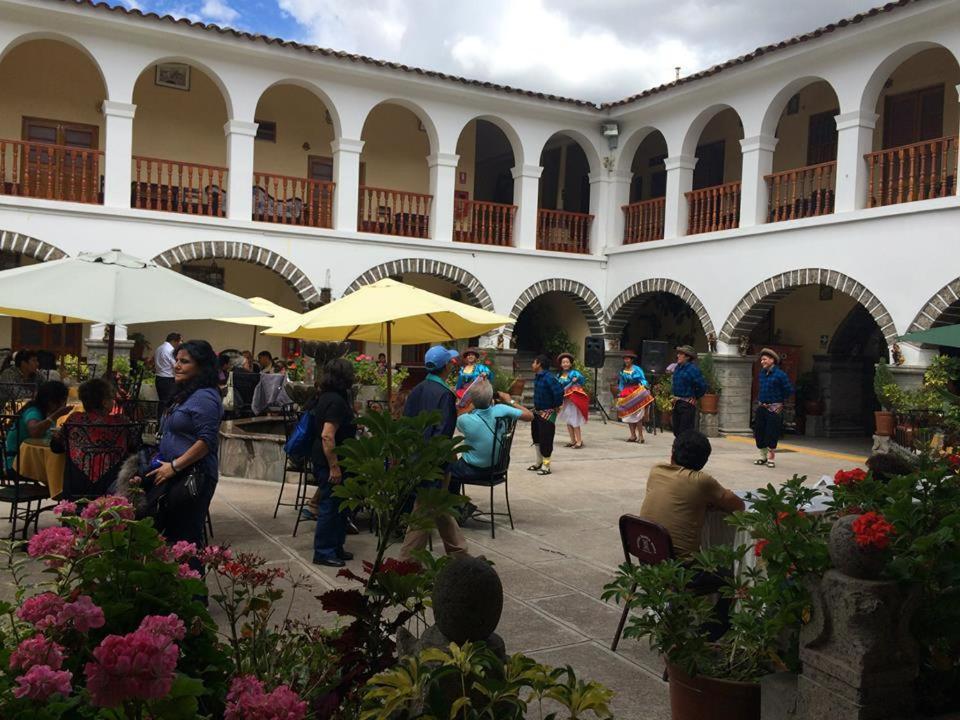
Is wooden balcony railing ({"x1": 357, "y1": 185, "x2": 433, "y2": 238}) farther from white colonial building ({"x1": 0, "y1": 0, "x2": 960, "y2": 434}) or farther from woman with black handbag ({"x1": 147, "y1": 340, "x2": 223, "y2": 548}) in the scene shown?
woman with black handbag ({"x1": 147, "y1": 340, "x2": 223, "y2": 548})

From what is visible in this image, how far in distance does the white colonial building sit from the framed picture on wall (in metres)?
0.03

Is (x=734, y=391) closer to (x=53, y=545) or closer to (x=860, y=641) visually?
(x=860, y=641)

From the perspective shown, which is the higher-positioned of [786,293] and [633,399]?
[786,293]

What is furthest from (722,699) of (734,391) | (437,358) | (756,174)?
(756,174)

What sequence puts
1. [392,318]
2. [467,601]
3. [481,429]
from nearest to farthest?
1. [467,601]
2. [481,429]
3. [392,318]

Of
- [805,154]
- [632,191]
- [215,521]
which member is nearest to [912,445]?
[805,154]

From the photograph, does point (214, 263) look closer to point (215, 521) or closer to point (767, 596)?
point (215, 521)

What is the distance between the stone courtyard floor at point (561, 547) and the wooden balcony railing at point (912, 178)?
13.0 ft

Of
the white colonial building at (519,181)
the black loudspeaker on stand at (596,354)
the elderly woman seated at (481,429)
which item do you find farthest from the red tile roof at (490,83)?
the elderly woman seated at (481,429)

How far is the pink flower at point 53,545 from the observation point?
178 centimetres

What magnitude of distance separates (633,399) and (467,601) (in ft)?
36.5

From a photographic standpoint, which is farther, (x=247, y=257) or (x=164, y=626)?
(x=247, y=257)

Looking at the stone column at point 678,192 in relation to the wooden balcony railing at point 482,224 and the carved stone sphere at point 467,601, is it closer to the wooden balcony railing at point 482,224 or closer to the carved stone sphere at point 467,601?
the wooden balcony railing at point 482,224

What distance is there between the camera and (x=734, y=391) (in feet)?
46.9
